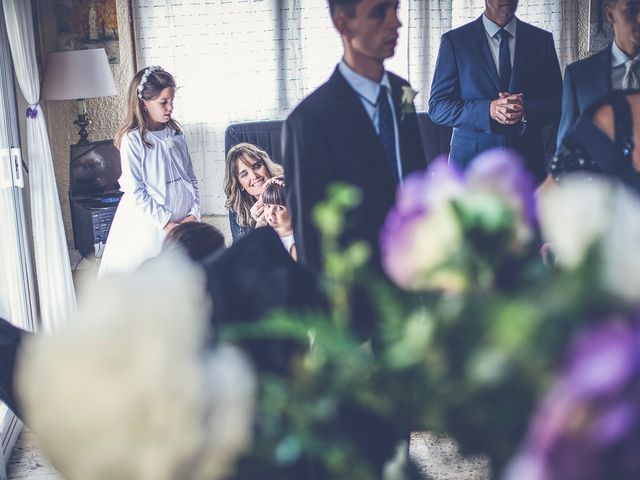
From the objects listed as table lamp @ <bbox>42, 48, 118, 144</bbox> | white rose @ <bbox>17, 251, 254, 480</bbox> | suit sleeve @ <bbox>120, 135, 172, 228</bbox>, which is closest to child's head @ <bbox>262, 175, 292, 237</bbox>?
suit sleeve @ <bbox>120, 135, 172, 228</bbox>

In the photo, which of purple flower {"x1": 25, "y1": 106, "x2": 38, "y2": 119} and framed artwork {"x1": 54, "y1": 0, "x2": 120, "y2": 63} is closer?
purple flower {"x1": 25, "y1": 106, "x2": 38, "y2": 119}

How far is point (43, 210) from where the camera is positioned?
359 centimetres

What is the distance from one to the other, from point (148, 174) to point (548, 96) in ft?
5.57

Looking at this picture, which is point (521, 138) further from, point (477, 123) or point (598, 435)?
point (598, 435)

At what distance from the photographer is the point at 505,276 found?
629 mm

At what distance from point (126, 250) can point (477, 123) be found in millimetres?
1645

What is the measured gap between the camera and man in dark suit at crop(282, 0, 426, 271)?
49.9 inches

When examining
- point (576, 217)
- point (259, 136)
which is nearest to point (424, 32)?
point (259, 136)

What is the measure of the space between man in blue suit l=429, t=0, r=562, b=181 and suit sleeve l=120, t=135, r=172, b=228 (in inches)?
49.7

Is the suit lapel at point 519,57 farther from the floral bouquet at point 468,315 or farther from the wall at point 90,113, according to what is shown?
the wall at point 90,113

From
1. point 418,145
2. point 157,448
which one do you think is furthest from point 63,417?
point 418,145

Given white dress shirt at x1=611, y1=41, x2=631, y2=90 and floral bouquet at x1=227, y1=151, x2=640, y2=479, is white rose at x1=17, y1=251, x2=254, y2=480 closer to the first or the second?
floral bouquet at x1=227, y1=151, x2=640, y2=479

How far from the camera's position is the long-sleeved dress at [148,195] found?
135 inches

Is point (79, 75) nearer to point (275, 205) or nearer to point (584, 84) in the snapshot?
point (275, 205)
